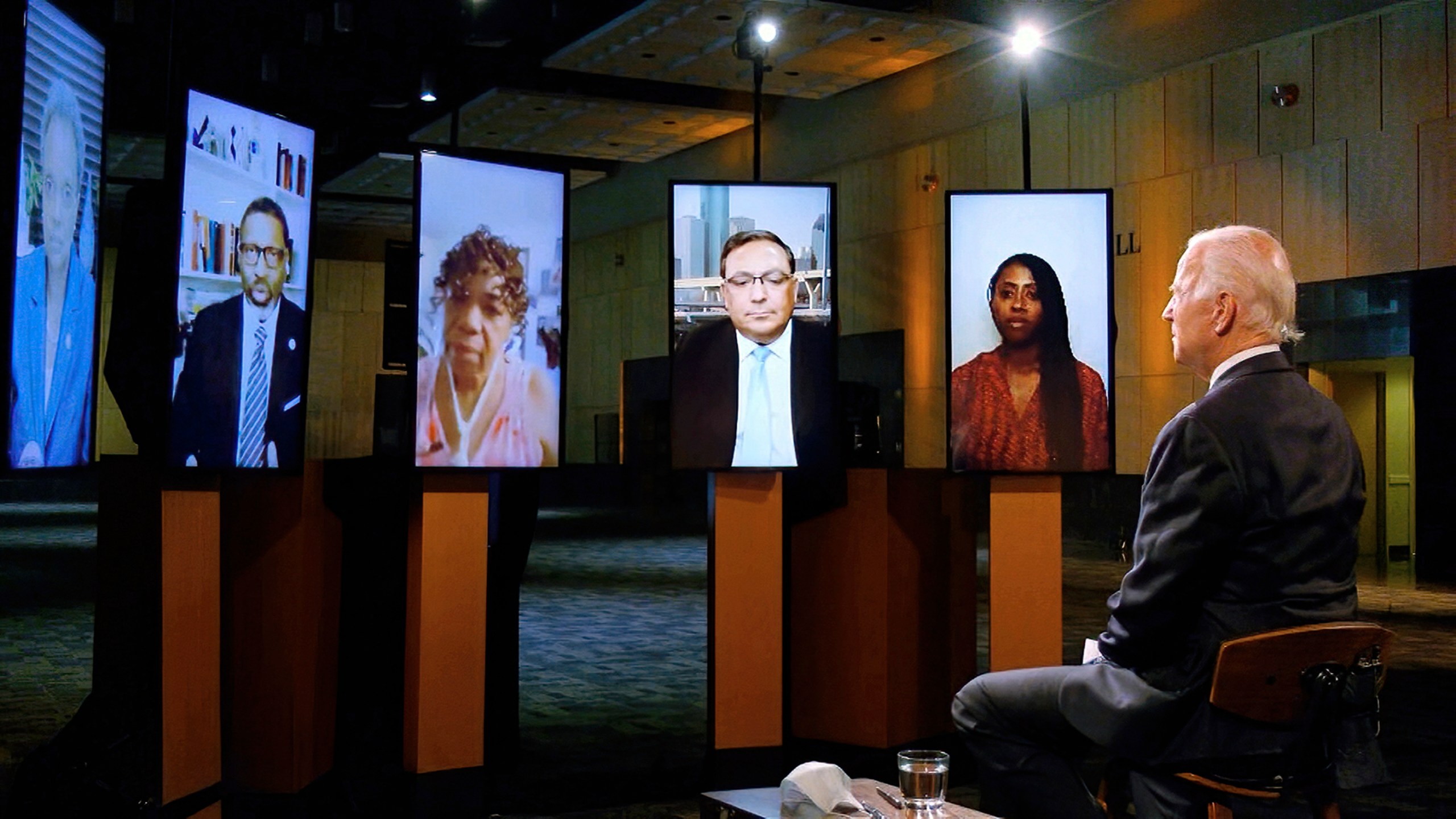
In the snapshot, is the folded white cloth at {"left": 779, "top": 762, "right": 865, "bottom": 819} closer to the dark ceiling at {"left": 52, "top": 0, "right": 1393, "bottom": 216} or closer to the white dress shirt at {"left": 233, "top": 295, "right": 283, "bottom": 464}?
the white dress shirt at {"left": 233, "top": 295, "right": 283, "bottom": 464}

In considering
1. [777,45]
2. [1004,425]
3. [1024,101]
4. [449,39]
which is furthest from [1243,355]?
[777,45]

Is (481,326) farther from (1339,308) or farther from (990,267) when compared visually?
(1339,308)

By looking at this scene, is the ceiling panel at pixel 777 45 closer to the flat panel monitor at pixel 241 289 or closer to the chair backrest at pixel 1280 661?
the flat panel monitor at pixel 241 289

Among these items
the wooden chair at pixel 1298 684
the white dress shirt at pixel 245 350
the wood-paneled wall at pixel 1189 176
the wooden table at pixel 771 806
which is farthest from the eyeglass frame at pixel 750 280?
the wood-paneled wall at pixel 1189 176

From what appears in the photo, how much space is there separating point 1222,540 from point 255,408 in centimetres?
226

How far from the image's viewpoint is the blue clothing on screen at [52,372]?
2082 mm

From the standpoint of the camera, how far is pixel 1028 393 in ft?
13.2

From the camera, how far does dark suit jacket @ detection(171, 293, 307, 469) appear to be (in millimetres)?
2857

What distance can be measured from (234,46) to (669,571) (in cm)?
554

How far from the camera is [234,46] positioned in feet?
32.2

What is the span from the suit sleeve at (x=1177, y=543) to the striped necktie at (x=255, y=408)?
2.08 meters

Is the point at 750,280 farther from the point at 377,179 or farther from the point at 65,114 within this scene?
the point at 377,179

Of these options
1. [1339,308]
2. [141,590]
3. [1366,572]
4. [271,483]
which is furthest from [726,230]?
[1366,572]

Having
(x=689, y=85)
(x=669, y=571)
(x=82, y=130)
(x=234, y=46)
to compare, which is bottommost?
(x=669, y=571)
